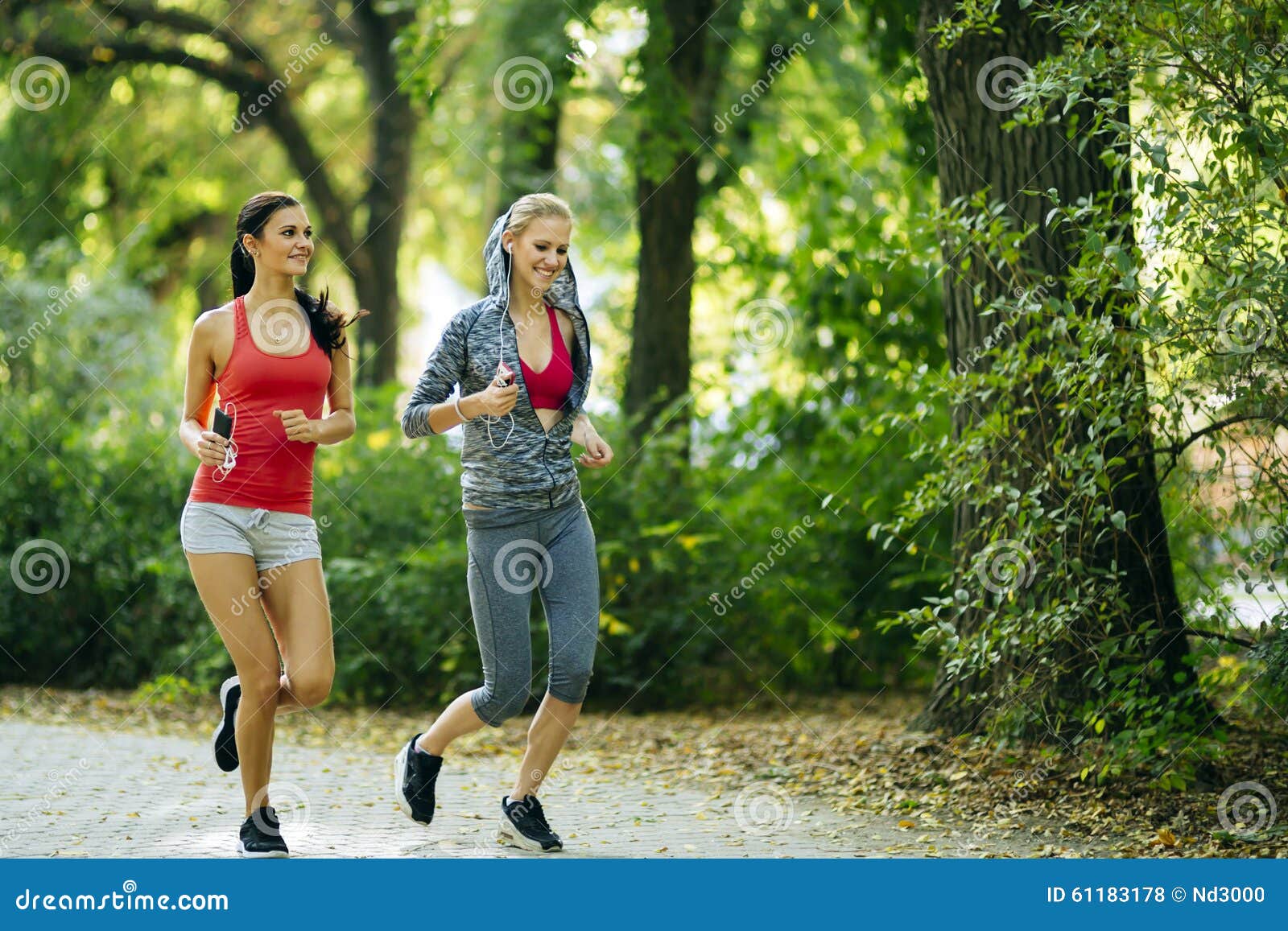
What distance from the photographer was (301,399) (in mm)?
4602

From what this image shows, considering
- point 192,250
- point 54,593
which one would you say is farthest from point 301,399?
point 192,250

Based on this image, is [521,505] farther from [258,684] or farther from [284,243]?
[284,243]

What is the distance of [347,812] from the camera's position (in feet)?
18.8

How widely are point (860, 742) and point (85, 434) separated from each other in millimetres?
6559
